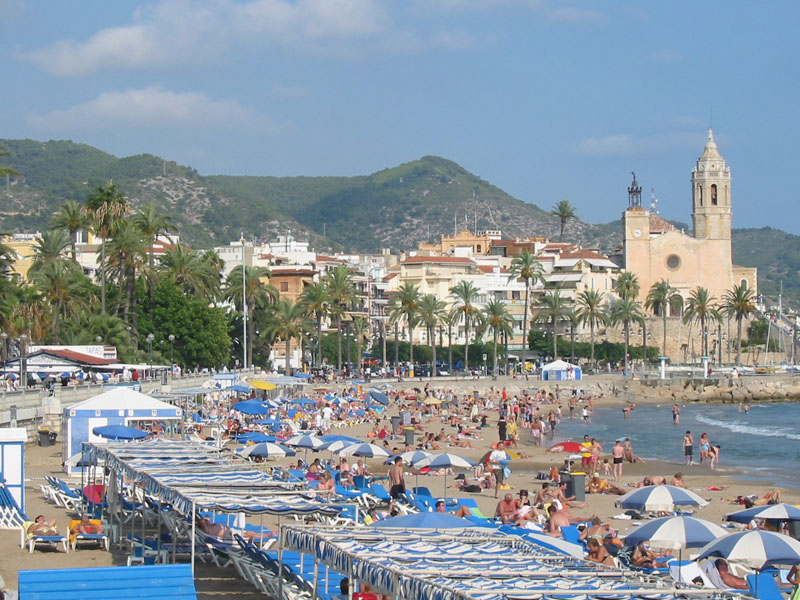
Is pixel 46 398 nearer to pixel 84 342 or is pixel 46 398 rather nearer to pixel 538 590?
pixel 84 342

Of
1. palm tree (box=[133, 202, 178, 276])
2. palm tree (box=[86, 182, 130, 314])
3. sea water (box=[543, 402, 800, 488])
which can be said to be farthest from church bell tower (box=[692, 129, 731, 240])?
palm tree (box=[86, 182, 130, 314])

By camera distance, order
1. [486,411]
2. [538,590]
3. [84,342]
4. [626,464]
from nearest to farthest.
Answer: [538,590] < [626,464] < [84,342] < [486,411]

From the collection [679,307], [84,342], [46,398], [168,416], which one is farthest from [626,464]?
[679,307]

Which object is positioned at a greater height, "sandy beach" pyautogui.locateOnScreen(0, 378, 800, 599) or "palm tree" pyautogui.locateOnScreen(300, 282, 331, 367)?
"palm tree" pyautogui.locateOnScreen(300, 282, 331, 367)

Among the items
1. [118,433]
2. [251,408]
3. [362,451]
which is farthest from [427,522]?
[251,408]

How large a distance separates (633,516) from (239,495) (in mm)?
10491

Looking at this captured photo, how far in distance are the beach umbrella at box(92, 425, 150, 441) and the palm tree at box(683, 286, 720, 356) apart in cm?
8279

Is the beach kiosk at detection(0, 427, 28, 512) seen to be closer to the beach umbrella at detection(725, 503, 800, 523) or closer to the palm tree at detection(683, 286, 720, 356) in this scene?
the beach umbrella at detection(725, 503, 800, 523)

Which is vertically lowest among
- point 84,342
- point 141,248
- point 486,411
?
point 486,411

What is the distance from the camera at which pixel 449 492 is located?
997 inches

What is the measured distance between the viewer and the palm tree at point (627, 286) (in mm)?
106125

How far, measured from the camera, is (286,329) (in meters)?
73.7

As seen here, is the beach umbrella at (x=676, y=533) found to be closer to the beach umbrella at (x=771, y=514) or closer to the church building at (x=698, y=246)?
the beach umbrella at (x=771, y=514)

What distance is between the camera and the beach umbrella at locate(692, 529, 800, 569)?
1216 cm
